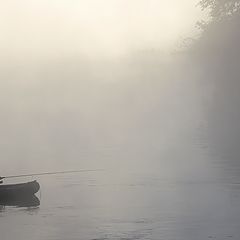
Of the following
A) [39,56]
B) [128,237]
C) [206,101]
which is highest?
[39,56]

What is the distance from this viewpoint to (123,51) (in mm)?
173000

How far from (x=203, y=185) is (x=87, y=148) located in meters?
29.3

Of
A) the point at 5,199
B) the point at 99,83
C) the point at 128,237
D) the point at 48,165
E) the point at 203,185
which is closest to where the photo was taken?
the point at 128,237

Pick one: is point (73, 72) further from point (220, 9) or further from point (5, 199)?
point (5, 199)

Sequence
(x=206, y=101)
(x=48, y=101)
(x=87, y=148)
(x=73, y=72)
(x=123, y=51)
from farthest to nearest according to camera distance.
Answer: (x=73, y=72), (x=123, y=51), (x=48, y=101), (x=206, y=101), (x=87, y=148)

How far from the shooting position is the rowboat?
130 ft

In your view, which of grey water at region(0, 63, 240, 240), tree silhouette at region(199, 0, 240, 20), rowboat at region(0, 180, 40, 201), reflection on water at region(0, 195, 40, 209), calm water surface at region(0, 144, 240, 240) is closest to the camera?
calm water surface at region(0, 144, 240, 240)

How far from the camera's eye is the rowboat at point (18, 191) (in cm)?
3950

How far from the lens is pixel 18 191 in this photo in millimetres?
39969

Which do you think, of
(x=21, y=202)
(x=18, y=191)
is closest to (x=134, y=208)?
(x=21, y=202)

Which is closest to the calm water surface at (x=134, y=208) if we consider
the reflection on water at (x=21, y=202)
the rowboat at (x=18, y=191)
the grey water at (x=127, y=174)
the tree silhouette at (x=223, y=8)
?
the grey water at (x=127, y=174)

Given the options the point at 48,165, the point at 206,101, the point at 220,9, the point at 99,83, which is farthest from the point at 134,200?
the point at 99,83

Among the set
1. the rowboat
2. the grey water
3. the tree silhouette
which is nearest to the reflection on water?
the rowboat

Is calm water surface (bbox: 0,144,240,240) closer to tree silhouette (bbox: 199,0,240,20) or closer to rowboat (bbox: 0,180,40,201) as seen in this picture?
rowboat (bbox: 0,180,40,201)
